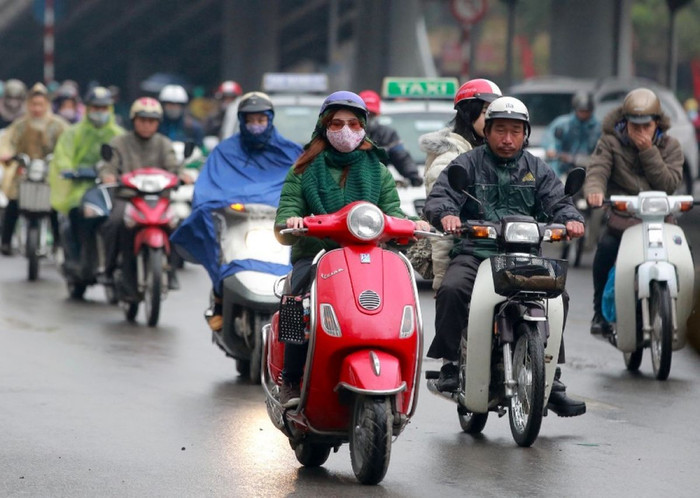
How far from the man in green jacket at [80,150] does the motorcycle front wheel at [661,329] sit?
634 centimetres

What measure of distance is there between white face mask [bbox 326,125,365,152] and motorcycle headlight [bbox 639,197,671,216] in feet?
11.5

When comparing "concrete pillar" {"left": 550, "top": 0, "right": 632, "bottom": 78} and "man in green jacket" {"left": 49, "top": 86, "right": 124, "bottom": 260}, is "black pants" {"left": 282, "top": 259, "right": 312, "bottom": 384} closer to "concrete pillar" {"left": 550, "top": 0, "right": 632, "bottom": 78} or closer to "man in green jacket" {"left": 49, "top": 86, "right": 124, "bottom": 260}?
"man in green jacket" {"left": 49, "top": 86, "right": 124, "bottom": 260}

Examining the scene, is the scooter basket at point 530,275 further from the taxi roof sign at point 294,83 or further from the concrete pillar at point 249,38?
the concrete pillar at point 249,38

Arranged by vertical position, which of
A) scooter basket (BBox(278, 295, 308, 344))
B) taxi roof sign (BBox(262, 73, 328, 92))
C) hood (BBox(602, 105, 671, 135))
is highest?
taxi roof sign (BBox(262, 73, 328, 92))

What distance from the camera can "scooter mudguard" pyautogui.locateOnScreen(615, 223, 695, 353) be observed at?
1082cm

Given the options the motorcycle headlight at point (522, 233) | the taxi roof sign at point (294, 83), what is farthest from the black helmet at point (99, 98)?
the motorcycle headlight at point (522, 233)

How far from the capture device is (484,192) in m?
8.59

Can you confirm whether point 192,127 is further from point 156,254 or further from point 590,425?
point 590,425

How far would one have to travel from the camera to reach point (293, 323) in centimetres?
747

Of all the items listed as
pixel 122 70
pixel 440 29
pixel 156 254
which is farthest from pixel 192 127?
pixel 440 29

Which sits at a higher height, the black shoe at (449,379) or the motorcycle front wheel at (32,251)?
the motorcycle front wheel at (32,251)

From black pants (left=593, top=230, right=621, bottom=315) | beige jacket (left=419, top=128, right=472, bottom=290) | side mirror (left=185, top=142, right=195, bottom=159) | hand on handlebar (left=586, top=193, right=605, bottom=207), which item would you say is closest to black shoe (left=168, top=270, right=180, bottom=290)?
side mirror (left=185, top=142, right=195, bottom=159)

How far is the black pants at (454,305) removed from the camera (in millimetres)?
8602

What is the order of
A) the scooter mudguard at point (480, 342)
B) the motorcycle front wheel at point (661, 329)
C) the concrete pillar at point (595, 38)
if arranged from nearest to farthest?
the scooter mudguard at point (480, 342) → the motorcycle front wheel at point (661, 329) → the concrete pillar at point (595, 38)
